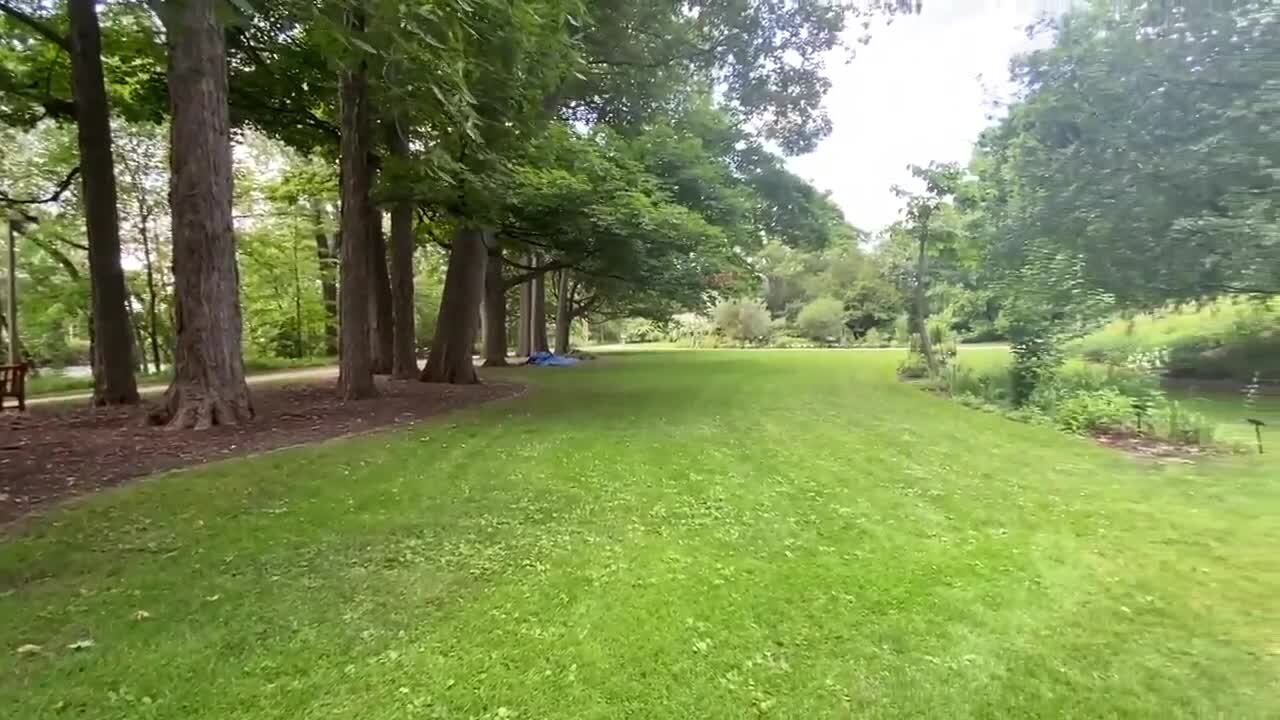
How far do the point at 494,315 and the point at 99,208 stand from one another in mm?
11349

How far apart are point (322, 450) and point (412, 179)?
190 inches

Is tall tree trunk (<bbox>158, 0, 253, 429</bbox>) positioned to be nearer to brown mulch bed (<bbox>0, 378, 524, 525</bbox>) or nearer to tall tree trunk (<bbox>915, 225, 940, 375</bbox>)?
brown mulch bed (<bbox>0, 378, 524, 525</bbox>)

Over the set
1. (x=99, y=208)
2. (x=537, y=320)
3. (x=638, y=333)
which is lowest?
(x=638, y=333)

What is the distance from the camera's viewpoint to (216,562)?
11.8ft

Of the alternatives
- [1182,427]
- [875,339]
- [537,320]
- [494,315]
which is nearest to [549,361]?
[494,315]

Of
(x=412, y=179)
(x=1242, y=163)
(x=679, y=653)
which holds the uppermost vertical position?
(x=412, y=179)

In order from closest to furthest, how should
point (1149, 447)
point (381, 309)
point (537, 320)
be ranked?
point (1149, 447) < point (381, 309) < point (537, 320)

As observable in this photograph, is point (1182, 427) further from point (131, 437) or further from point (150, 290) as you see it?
point (150, 290)

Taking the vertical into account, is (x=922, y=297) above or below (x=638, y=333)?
above

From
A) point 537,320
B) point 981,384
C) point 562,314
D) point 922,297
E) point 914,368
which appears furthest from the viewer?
point 562,314

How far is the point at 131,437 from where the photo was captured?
6.66 metres

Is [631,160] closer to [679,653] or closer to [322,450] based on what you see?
[322,450]

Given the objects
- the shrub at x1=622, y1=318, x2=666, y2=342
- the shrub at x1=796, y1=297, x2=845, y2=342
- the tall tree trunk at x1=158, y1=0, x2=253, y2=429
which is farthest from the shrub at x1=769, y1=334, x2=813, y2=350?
the tall tree trunk at x1=158, y1=0, x2=253, y2=429

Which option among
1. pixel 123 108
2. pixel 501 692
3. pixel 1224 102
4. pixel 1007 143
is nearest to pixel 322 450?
pixel 501 692
